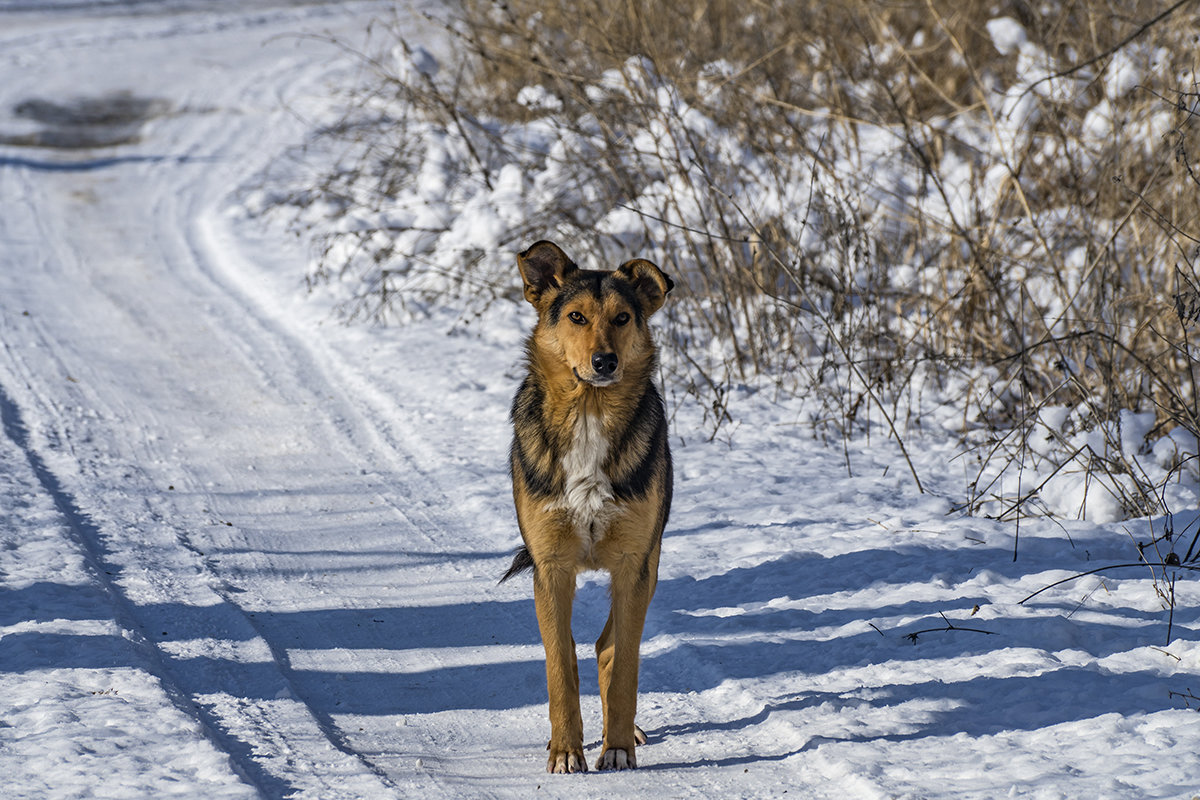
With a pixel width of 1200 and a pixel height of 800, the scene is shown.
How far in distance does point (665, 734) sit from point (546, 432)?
1366 millimetres

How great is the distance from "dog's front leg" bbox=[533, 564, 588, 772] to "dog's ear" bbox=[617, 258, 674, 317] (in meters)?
1.24

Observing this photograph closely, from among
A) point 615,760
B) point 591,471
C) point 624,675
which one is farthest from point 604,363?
point 615,760

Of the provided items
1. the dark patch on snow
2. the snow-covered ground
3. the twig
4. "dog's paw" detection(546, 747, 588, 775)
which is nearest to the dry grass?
the snow-covered ground

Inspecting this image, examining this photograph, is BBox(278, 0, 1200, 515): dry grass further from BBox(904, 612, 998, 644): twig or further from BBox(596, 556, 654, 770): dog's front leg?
BBox(596, 556, 654, 770): dog's front leg

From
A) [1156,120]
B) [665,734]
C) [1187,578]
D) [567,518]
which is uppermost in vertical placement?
[1156,120]

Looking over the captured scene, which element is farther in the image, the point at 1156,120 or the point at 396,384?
the point at 1156,120

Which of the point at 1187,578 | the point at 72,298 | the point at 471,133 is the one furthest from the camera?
the point at 471,133

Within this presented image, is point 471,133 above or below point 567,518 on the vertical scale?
above

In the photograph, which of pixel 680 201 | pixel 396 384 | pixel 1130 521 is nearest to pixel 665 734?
pixel 1130 521

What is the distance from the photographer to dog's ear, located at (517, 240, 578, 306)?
4.35m

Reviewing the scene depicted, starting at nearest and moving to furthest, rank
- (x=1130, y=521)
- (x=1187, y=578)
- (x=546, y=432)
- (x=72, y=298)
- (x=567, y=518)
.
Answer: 1. (x=567, y=518)
2. (x=546, y=432)
3. (x=1187, y=578)
4. (x=1130, y=521)
5. (x=72, y=298)

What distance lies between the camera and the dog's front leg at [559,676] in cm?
394

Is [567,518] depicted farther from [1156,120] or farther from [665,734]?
[1156,120]

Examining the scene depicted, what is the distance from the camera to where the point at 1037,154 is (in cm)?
1155
